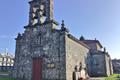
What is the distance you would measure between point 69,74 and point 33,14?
929cm

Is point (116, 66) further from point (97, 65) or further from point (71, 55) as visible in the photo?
point (71, 55)

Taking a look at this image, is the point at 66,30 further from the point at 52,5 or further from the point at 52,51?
the point at 52,5

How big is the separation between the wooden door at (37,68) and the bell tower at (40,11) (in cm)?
490

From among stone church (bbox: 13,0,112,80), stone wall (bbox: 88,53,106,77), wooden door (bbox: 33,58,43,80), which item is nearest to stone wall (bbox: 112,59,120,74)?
stone wall (bbox: 88,53,106,77)

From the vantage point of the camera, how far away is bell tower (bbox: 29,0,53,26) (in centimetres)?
1953

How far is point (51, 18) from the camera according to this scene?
63.4ft

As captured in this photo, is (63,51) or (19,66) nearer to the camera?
(63,51)

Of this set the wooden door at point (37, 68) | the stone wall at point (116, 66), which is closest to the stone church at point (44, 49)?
the wooden door at point (37, 68)

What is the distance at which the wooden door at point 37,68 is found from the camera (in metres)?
18.3

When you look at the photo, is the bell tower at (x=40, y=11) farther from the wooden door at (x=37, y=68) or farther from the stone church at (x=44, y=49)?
the wooden door at (x=37, y=68)

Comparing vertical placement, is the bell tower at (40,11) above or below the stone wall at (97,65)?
above

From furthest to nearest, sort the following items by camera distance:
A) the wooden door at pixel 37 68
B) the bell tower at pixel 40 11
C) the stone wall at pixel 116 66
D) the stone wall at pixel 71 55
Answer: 1. the stone wall at pixel 116 66
2. the bell tower at pixel 40 11
3. the wooden door at pixel 37 68
4. the stone wall at pixel 71 55

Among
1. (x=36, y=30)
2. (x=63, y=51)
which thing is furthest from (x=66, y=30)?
(x=36, y=30)

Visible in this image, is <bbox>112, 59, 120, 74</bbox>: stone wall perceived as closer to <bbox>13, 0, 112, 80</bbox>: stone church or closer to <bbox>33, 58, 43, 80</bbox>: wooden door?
<bbox>13, 0, 112, 80</bbox>: stone church
